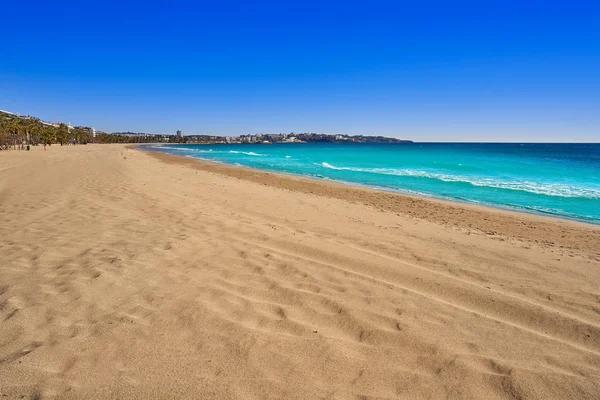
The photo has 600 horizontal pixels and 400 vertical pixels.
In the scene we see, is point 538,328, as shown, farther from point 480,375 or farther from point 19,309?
point 19,309

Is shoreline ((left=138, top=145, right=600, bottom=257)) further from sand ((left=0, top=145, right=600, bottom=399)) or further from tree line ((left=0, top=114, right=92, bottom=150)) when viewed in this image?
tree line ((left=0, top=114, right=92, bottom=150))

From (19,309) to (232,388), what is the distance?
8.72 feet

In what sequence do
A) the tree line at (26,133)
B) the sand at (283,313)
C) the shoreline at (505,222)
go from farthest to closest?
the tree line at (26,133) → the shoreline at (505,222) → the sand at (283,313)

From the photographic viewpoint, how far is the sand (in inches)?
→ 108

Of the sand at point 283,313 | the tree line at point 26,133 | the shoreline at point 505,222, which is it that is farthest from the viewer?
the tree line at point 26,133

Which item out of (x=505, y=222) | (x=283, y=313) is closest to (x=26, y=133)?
(x=505, y=222)

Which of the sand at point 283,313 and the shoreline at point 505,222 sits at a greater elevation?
the sand at point 283,313

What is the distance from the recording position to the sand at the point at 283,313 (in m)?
2.73

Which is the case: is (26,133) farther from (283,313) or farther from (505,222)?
(283,313)

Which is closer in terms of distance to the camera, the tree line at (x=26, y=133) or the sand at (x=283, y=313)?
the sand at (x=283, y=313)

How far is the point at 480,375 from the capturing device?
291 centimetres

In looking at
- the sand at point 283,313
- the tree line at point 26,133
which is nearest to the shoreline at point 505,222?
the sand at point 283,313

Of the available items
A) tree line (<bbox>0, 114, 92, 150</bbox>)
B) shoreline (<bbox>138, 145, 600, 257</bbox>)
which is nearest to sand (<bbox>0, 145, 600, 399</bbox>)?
shoreline (<bbox>138, 145, 600, 257</bbox>)

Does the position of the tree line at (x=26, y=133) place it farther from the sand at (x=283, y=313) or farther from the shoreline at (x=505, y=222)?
the sand at (x=283, y=313)
